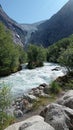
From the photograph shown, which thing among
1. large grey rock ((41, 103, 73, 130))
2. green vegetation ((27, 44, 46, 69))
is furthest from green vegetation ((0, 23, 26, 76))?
large grey rock ((41, 103, 73, 130))

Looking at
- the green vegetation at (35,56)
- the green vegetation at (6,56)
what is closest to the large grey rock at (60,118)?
the green vegetation at (6,56)

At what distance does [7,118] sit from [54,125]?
3651 millimetres

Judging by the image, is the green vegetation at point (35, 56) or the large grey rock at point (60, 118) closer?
the large grey rock at point (60, 118)

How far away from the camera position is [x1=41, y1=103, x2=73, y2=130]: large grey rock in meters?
12.7

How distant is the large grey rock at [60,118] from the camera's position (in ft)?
41.8

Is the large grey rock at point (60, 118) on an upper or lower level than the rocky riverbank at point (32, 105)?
upper

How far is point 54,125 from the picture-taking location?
1272cm

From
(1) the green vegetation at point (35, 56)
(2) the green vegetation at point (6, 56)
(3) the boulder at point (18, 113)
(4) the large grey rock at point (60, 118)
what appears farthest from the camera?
(1) the green vegetation at point (35, 56)

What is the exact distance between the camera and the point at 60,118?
1305 cm

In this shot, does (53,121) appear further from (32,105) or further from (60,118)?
A: (32,105)

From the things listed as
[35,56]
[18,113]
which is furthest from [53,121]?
[35,56]

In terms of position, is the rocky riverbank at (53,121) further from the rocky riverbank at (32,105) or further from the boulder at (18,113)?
the boulder at (18,113)

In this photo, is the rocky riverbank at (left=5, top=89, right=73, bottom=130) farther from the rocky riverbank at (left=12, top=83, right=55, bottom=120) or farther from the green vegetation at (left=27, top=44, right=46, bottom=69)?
the green vegetation at (left=27, top=44, right=46, bottom=69)

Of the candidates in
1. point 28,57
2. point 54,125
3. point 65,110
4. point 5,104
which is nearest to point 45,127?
point 54,125
